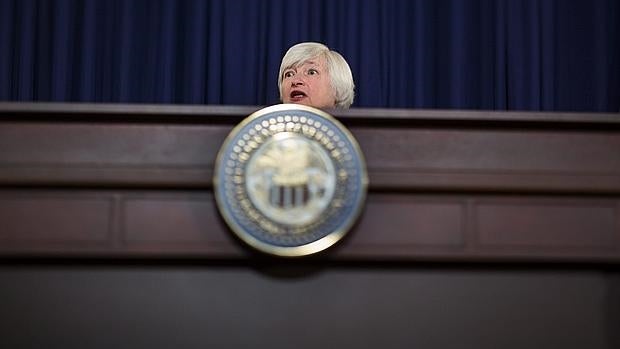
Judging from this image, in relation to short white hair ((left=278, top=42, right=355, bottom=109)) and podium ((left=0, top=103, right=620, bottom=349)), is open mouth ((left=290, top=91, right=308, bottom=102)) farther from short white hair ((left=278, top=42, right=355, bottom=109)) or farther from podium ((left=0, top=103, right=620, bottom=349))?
podium ((left=0, top=103, right=620, bottom=349))

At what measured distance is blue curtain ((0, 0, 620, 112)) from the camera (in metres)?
2.90

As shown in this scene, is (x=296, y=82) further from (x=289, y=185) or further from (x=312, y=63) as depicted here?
(x=289, y=185)

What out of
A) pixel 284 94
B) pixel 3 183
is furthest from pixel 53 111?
pixel 284 94

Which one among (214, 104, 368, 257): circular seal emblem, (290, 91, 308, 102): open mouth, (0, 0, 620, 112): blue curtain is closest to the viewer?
(214, 104, 368, 257): circular seal emblem

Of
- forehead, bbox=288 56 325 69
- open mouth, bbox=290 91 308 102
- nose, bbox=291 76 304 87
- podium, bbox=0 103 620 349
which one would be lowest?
podium, bbox=0 103 620 349

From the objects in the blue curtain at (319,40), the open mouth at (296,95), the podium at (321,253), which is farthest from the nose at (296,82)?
the podium at (321,253)

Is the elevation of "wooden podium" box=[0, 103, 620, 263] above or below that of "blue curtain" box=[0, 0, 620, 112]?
below

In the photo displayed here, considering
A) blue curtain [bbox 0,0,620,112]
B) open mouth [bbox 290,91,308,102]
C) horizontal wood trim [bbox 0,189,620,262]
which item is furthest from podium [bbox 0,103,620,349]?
blue curtain [bbox 0,0,620,112]

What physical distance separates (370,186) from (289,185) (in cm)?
12

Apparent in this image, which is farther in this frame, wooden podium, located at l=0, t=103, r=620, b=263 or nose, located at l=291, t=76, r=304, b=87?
nose, located at l=291, t=76, r=304, b=87

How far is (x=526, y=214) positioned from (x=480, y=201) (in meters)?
0.07

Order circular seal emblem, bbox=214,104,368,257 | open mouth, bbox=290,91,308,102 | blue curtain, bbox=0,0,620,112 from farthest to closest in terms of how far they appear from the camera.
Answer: blue curtain, bbox=0,0,620,112 → open mouth, bbox=290,91,308,102 → circular seal emblem, bbox=214,104,368,257

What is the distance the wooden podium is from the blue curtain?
1.34 m

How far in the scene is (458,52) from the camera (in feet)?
9.63
